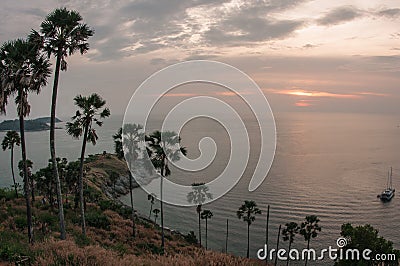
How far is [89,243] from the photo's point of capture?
68.0ft

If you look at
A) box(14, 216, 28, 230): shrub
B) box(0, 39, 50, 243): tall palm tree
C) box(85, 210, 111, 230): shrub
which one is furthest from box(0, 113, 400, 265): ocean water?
box(0, 39, 50, 243): tall palm tree

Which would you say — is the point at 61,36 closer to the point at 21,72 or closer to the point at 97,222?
the point at 21,72

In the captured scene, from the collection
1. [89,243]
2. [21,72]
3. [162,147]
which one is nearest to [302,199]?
[162,147]

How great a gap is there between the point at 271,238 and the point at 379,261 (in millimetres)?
29711

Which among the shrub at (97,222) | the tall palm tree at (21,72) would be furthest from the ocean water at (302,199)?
the tall palm tree at (21,72)

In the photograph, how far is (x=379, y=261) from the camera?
20359 mm

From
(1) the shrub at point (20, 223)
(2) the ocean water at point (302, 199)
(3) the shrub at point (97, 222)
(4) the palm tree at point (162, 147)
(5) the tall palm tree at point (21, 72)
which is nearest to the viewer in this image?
(5) the tall palm tree at point (21, 72)

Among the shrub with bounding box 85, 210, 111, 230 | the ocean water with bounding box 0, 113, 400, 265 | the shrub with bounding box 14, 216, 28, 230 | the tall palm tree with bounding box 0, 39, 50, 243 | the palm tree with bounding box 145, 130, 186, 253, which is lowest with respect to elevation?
the ocean water with bounding box 0, 113, 400, 265

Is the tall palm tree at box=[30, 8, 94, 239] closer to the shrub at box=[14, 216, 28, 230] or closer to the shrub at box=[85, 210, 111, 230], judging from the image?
the shrub at box=[14, 216, 28, 230]

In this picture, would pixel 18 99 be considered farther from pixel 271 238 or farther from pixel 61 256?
pixel 271 238

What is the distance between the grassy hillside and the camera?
30.4 ft

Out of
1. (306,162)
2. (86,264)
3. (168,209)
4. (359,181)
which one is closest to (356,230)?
(86,264)

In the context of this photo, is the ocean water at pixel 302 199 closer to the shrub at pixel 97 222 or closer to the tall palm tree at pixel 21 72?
the shrub at pixel 97 222

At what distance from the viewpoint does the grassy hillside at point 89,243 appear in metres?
9.27
